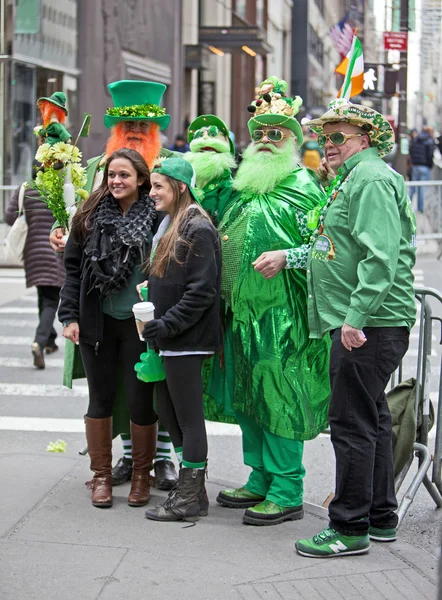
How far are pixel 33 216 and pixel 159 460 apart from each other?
402 cm

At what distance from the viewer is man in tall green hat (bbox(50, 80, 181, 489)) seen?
212 inches

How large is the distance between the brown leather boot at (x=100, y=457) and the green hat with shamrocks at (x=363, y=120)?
6.08ft

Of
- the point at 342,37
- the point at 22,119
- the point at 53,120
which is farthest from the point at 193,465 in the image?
the point at 22,119

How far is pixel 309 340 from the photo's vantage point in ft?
16.0

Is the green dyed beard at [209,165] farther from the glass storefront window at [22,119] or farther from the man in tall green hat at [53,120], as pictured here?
the glass storefront window at [22,119]

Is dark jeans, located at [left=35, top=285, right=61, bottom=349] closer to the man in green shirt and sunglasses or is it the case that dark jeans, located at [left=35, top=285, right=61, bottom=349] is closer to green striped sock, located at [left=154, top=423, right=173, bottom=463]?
green striped sock, located at [left=154, top=423, right=173, bottom=463]

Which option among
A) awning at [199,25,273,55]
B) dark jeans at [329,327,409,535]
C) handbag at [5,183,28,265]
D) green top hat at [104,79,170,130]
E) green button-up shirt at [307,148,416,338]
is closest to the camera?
green button-up shirt at [307,148,416,338]

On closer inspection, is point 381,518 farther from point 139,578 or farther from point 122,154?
point 122,154

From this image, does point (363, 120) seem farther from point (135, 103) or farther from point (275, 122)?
point (135, 103)

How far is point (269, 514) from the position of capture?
15.9 ft

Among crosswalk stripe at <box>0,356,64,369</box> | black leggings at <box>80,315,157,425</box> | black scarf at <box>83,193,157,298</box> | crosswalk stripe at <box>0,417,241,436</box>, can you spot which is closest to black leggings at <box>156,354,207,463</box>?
black leggings at <box>80,315,157,425</box>

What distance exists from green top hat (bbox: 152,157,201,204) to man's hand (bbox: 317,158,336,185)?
0.64 m

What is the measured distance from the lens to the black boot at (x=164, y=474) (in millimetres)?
5375

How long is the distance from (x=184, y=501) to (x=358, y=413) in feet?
3.41
